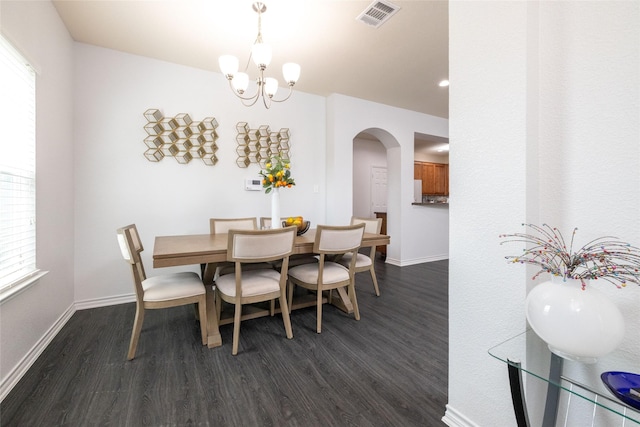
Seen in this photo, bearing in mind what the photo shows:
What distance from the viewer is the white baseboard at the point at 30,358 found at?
1458mm

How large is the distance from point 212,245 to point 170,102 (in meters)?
1.97

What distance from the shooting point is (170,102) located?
9.79 ft

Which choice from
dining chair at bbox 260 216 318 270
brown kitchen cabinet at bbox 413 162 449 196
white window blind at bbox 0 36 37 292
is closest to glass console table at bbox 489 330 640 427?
dining chair at bbox 260 216 318 270

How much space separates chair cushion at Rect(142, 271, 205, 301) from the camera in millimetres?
1807

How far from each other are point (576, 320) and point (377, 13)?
8.06 ft

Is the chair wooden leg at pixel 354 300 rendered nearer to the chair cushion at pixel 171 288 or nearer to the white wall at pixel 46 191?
the chair cushion at pixel 171 288

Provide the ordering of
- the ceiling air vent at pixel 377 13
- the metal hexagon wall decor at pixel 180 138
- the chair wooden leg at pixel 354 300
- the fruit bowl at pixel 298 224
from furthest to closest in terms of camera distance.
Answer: the metal hexagon wall decor at pixel 180 138 → the fruit bowl at pixel 298 224 → the chair wooden leg at pixel 354 300 → the ceiling air vent at pixel 377 13

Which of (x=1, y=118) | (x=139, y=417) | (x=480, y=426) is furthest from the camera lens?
(x=1, y=118)

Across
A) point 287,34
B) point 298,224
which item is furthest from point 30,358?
point 287,34

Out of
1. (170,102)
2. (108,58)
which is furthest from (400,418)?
(108,58)

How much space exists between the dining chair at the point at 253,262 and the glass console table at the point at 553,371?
1.36m

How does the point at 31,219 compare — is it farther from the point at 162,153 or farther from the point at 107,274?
the point at 162,153

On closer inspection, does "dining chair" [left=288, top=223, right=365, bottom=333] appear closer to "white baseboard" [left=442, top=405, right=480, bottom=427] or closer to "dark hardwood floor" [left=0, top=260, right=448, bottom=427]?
"dark hardwood floor" [left=0, top=260, right=448, bottom=427]

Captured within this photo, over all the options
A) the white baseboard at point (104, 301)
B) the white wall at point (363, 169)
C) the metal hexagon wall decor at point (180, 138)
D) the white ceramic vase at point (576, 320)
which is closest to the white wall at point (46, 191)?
the white baseboard at point (104, 301)
